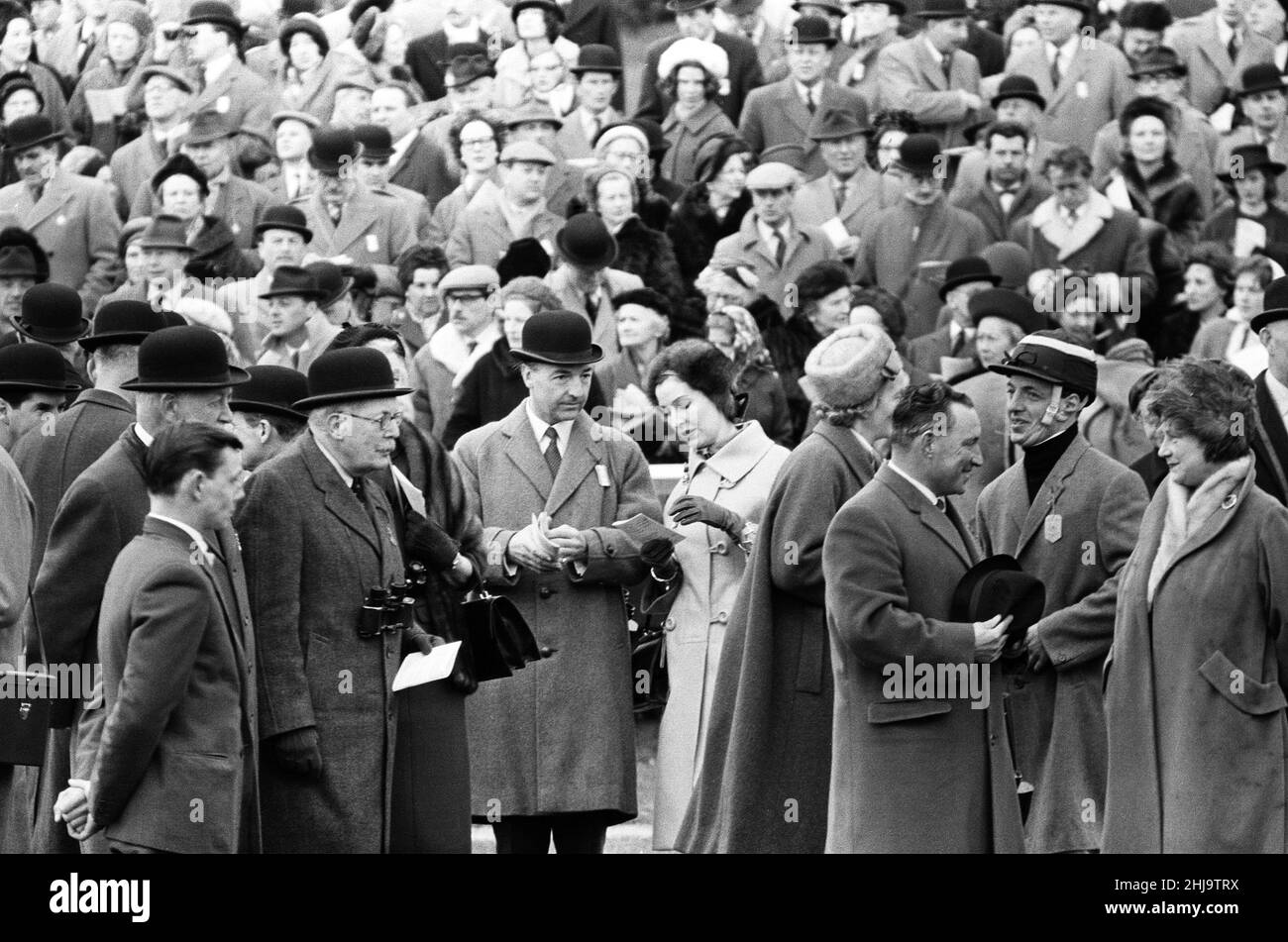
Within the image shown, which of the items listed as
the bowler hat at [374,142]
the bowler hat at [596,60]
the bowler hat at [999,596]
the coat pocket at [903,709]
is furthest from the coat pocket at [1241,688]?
the bowler hat at [596,60]

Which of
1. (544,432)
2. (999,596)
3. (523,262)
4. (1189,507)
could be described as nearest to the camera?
(999,596)

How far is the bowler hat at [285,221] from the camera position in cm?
1427

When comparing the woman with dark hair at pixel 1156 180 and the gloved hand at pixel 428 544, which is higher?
the woman with dark hair at pixel 1156 180

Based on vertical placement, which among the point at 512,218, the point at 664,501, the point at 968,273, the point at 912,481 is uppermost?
the point at 512,218

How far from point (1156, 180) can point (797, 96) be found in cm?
→ 241

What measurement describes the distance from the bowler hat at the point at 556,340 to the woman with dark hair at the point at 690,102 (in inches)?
242

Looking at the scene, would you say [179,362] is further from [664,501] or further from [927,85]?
[927,85]

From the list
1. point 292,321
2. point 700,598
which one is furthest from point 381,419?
point 292,321

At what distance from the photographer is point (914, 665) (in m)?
7.87

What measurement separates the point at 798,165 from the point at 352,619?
8.38 metres

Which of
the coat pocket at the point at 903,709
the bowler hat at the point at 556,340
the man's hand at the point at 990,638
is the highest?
the bowler hat at the point at 556,340

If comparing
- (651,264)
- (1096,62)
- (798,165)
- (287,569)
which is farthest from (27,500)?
(1096,62)

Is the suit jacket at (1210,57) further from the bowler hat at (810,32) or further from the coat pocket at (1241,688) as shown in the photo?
the coat pocket at (1241,688)
